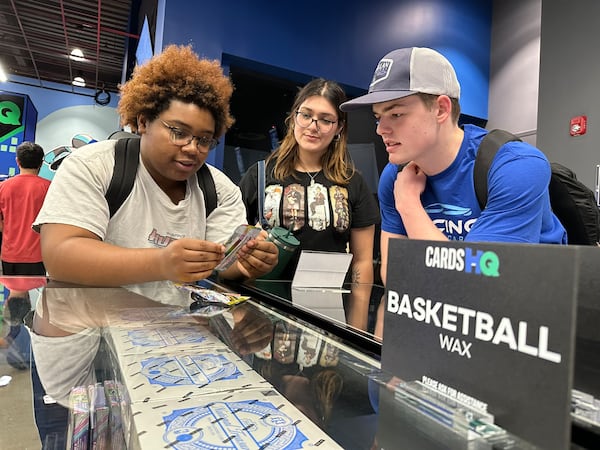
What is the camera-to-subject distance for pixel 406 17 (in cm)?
379

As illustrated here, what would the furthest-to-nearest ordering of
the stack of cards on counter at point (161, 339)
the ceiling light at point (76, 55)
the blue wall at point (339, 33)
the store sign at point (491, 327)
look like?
the ceiling light at point (76, 55)
the blue wall at point (339, 33)
the stack of cards on counter at point (161, 339)
the store sign at point (491, 327)

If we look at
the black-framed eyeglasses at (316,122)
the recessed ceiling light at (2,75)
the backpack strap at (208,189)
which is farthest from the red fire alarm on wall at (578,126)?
the recessed ceiling light at (2,75)

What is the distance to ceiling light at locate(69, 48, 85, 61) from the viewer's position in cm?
757

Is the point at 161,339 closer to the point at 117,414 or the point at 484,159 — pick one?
the point at 117,414

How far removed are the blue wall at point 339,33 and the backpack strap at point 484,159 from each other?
229cm

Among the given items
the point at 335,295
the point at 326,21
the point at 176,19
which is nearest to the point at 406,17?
the point at 326,21

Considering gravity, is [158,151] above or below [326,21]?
below

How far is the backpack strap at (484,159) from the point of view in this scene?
101 cm

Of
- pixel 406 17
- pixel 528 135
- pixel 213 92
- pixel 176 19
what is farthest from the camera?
pixel 528 135

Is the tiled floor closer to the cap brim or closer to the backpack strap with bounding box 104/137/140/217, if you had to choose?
the backpack strap with bounding box 104/137/140/217

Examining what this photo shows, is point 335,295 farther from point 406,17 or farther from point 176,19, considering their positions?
point 406,17

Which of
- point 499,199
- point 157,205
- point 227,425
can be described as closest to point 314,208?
point 157,205

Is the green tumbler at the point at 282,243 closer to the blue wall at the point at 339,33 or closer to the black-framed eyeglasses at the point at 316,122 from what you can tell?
the black-framed eyeglasses at the point at 316,122

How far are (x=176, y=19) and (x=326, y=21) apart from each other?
1.20 meters
